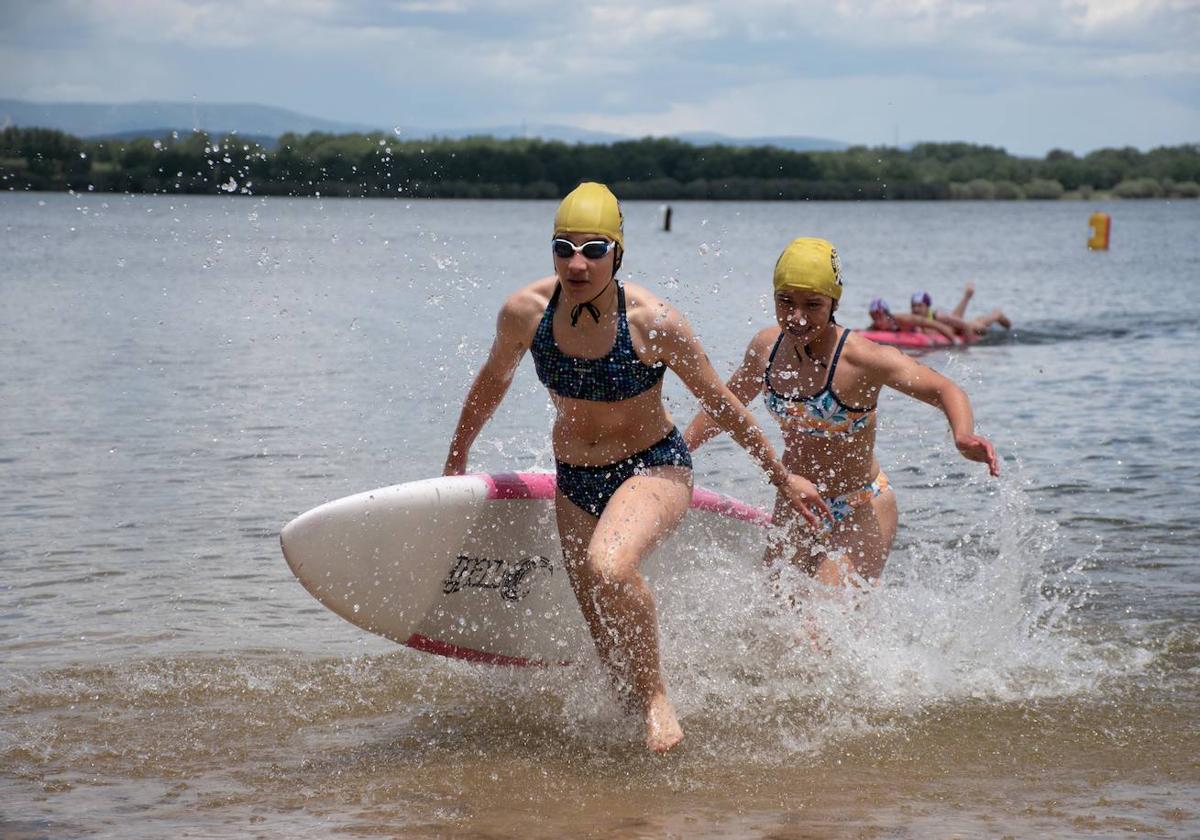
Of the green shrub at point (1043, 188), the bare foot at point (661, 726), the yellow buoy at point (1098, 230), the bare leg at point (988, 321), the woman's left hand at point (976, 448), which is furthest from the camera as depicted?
the green shrub at point (1043, 188)

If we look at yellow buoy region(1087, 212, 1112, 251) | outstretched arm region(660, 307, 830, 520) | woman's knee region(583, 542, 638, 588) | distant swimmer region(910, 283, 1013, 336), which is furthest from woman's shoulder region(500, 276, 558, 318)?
yellow buoy region(1087, 212, 1112, 251)

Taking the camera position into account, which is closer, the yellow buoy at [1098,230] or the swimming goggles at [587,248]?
the swimming goggles at [587,248]

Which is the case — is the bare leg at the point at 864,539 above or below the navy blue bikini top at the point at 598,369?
below

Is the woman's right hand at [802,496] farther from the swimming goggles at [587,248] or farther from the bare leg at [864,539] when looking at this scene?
the swimming goggles at [587,248]

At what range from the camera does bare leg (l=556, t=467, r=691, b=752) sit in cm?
534

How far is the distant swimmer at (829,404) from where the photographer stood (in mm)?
6145

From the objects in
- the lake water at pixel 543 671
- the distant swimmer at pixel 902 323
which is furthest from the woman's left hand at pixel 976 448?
the distant swimmer at pixel 902 323

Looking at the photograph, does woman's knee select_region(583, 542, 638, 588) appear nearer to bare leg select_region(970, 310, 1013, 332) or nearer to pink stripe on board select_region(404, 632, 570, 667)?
pink stripe on board select_region(404, 632, 570, 667)

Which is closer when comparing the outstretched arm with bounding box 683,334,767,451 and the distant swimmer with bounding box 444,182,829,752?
the distant swimmer with bounding box 444,182,829,752

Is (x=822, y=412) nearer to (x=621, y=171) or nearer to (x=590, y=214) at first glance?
(x=590, y=214)

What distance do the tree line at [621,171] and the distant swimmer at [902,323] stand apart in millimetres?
41057

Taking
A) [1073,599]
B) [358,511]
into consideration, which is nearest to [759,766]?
[358,511]

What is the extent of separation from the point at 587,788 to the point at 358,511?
1.56 metres

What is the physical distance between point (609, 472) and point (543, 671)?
137 cm
